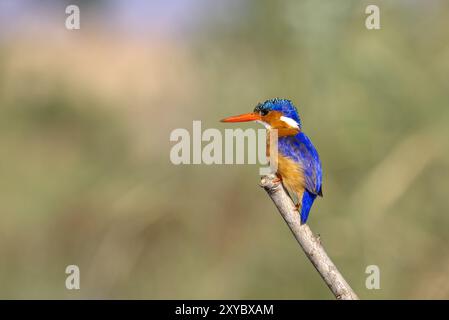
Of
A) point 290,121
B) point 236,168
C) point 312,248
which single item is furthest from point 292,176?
point 236,168

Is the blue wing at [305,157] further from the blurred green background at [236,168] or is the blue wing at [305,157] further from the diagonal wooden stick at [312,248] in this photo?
the blurred green background at [236,168]

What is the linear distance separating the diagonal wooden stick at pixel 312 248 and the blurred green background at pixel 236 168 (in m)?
1.44

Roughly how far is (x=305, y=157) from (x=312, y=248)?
1.74 feet

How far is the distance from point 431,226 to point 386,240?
0.23 meters

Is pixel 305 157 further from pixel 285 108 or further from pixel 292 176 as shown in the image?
pixel 285 108

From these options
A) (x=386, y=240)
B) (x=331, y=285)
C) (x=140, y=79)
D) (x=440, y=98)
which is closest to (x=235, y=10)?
(x=140, y=79)

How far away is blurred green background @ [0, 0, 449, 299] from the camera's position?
3248 millimetres

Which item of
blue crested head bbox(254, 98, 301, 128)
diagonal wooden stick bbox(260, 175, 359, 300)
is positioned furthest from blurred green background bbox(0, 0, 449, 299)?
diagonal wooden stick bbox(260, 175, 359, 300)

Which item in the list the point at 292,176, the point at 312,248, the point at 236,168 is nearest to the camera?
the point at 312,248

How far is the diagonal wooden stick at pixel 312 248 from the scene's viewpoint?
5.24 ft

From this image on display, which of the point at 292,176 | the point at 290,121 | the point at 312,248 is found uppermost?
the point at 290,121

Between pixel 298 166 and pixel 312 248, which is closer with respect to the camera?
pixel 312 248

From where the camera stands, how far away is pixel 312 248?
1639 mm
